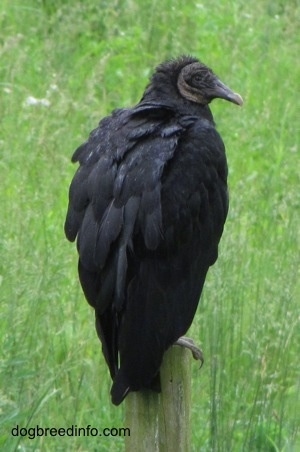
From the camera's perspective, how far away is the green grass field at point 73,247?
141 inches

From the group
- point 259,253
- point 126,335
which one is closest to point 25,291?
point 126,335

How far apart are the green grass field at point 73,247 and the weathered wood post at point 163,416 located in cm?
38

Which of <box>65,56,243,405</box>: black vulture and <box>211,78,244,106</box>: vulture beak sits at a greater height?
<box>211,78,244,106</box>: vulture beak

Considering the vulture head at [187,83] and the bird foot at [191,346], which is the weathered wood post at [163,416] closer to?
the bird foot at [191,346]

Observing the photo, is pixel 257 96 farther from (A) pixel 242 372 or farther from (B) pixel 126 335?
(B) pixel 126 335

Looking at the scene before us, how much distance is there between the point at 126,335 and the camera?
2.98 m

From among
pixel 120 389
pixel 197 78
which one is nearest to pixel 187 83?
pixel 197 78

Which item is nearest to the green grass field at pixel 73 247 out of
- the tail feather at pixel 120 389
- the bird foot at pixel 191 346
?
the bird foot at pixel 191 346

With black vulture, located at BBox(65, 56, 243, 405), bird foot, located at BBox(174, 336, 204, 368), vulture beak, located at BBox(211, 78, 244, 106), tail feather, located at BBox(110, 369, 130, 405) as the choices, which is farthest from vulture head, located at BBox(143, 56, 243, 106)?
tail feather, located at BBox(110, 369, 130, 405)

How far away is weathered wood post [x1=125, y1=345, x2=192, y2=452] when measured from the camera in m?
2.82

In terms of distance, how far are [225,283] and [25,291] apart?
0.71 metres

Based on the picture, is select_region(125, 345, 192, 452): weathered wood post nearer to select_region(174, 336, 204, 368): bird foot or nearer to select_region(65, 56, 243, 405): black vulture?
select_region(65, 56, 243, 405): black vulture

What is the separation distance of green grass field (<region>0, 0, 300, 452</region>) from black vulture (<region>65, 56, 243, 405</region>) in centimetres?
35

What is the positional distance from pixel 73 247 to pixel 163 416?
5.99ft
